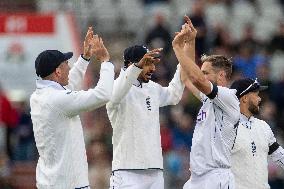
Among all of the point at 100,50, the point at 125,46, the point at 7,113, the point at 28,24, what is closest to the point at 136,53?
the point at 100,50

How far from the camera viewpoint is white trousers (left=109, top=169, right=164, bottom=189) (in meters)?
12.1

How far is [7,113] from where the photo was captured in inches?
711

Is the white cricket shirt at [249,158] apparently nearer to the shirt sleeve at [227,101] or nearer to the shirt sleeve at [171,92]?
the shirt sleeve at [171,92]

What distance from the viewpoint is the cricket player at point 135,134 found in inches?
474

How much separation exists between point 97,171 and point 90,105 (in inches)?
190

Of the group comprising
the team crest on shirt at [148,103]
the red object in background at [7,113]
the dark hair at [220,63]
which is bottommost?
the red object in background at [7,113]

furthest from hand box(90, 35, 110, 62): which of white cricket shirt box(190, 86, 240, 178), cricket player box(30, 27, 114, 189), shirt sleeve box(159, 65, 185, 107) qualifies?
shirt sleeve box(159, 65, 185, 107)

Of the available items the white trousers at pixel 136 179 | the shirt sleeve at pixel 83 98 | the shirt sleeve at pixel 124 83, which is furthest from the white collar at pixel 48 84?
the white trousers at pixel 136 179

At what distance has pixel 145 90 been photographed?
40.3 ft

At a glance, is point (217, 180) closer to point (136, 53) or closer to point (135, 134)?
point (135, 134)

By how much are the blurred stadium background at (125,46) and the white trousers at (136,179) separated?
3.49 m

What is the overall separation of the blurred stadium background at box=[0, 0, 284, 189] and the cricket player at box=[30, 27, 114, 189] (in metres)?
4.35

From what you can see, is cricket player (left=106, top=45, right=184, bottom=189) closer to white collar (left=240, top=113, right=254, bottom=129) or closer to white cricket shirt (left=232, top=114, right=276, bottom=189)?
white cricket shirt (left=232, top=114, right=276, bottom=189)

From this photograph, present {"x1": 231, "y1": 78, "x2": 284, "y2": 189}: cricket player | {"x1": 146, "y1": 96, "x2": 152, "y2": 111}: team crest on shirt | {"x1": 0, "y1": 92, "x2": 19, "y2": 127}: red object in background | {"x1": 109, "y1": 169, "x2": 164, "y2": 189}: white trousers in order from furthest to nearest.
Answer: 1. {"x1": 0, "y1": 92, "x2": 19, "y2": 127}: red object in background
2. {"x1": 231, "y1": 78, "x2": 284, "y2": 189}: cricket player
3. {"x1": 146, "y1": 96, "x2": 152, "y2": 111}: team crest on shirt
4. {"x1": 109, "y1": 169, "x2": 164, "y2": 189}: white trousers
